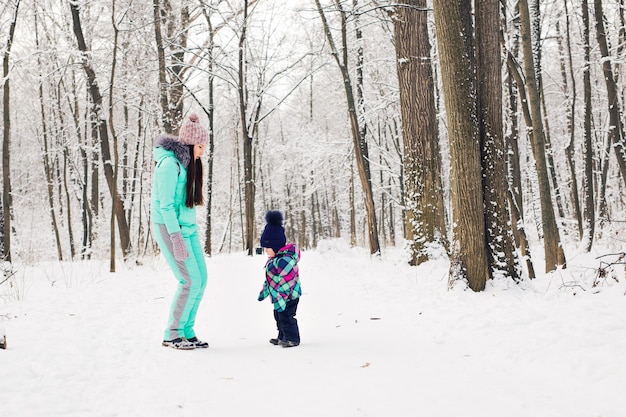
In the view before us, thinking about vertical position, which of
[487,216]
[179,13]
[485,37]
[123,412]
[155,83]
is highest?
[179,13]

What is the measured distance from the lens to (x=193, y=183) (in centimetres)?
421

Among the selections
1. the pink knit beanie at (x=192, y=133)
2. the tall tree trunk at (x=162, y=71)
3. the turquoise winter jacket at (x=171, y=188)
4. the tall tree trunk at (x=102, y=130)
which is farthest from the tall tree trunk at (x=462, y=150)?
the tall tree trunk at (x=102, y=130)

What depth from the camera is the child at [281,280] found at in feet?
13.9

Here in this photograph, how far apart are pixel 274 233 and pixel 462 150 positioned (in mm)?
2714

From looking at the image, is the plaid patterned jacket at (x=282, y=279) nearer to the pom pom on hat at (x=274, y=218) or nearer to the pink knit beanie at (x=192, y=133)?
the pom pom on hat at (x=274, y=218)

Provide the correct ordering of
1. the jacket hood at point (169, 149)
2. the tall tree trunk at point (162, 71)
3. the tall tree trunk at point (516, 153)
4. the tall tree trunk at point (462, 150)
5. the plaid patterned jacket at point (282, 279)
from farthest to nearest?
1. the tall tree trunk at point (162, 71)
2. the tall tree trunk at point (516, 153)
3. the tall tree trunk at point (462, 150)
4. the plaid patterned jacket at point (282, 279)
5. the jacket hood at point (169, 149)

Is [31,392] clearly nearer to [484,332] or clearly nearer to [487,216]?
[484,332]

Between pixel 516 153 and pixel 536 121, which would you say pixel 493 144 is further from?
pixel 516 153

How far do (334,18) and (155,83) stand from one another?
7184 millimetres

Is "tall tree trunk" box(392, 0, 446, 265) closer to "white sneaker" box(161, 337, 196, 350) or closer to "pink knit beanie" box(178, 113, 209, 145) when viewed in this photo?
"pink knit beanie" box(178, 113, 209, 145)

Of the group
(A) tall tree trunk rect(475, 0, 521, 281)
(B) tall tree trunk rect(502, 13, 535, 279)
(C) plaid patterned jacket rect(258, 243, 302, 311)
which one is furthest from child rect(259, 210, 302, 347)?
(B) tall tree trunk rect(502, 13, 535, 279)

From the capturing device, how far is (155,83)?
1597 cm

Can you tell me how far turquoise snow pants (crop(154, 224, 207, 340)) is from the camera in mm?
4039

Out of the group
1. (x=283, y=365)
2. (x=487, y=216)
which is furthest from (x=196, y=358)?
(x=487, y=216)
